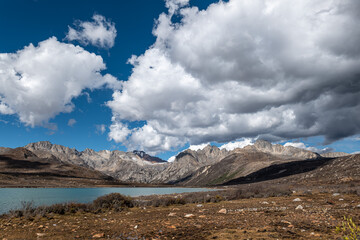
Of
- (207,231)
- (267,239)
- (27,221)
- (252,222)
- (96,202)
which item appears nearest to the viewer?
(267,239)

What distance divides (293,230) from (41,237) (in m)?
11.5

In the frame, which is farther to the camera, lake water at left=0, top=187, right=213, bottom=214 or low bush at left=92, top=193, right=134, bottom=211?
A: lake water at left=0, top=187, right=213, bottom=214

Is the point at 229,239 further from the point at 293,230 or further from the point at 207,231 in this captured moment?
the point at 293,230

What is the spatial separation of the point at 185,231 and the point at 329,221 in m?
7.67

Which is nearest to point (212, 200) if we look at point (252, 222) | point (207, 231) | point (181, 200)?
point (181, 200)

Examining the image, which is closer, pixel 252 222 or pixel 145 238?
pixel 145 238

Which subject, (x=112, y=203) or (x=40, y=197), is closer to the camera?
(x=112, y=203)

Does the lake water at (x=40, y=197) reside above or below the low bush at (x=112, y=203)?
below

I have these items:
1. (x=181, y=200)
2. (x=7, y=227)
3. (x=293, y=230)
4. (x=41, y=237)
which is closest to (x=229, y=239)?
(x=293, y=230)

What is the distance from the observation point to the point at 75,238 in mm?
10453

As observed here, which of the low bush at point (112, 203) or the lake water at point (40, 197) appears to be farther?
the lake water at point (40, 197)

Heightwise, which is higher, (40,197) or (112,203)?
(112,203)

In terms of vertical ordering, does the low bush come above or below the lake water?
above

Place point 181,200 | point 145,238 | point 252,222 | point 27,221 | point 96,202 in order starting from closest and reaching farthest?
point 145,238
point 252,222
point 27,221
point 96,202
point 181,200
